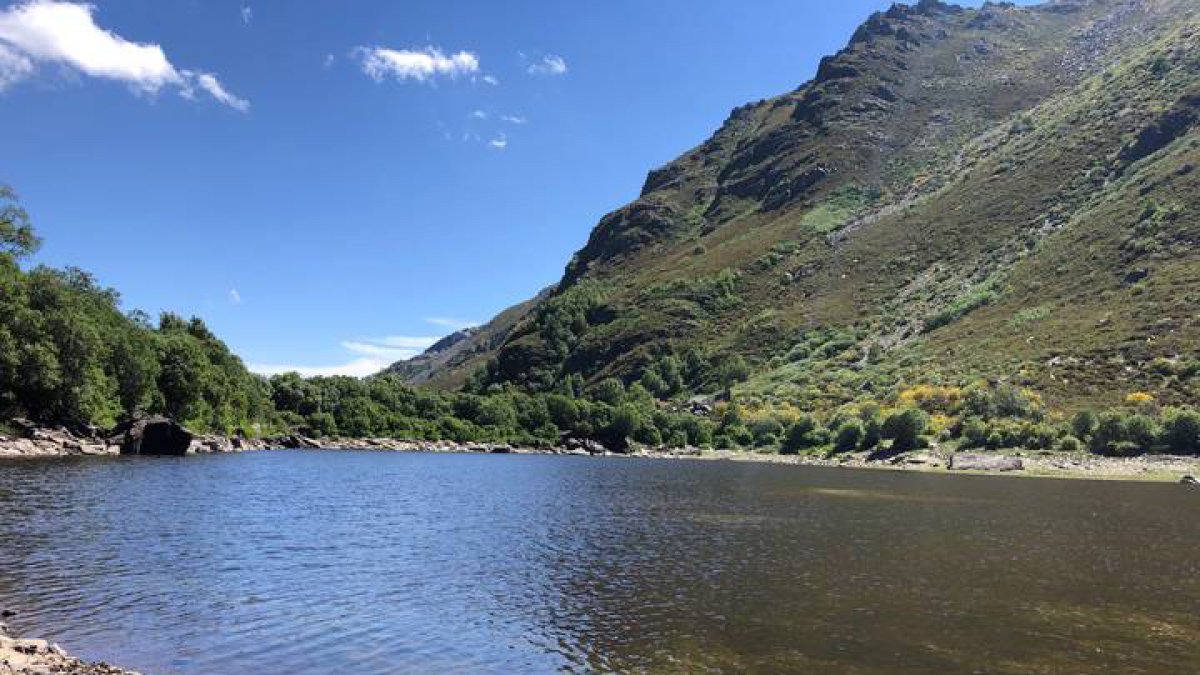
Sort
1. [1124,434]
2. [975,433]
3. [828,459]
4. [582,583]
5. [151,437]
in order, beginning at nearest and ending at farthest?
[582,583], [151,437], [1124,434], [975,433], [828,459]

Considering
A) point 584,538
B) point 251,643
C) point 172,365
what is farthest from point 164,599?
point 172,365

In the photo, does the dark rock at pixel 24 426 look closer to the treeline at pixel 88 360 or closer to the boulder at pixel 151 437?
the treeline at pixel 88 360

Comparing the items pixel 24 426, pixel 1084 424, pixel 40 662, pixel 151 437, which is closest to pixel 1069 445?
pixel 1084 424

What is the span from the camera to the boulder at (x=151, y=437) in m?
101

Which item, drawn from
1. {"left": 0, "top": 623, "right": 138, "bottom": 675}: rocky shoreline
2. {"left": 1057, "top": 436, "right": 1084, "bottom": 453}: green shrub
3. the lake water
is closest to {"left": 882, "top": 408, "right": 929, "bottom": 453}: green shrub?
{"left": 1057, "top": 436, "right": 1084, "bottom": 453}: green shrub

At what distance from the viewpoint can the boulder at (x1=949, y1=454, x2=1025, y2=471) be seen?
115938 millimetres

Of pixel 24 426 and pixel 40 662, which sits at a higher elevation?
pixel 24 426

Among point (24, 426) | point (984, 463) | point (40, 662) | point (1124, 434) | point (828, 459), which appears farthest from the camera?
point (828, 459)

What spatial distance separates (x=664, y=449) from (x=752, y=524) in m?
135

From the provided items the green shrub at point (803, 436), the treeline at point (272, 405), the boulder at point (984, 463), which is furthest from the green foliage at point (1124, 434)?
the green shrub at point (803, 436)

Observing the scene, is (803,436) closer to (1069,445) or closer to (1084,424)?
(1069,445)

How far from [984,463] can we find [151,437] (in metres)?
112

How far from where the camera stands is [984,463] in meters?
120

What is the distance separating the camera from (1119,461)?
11062 centimetres
